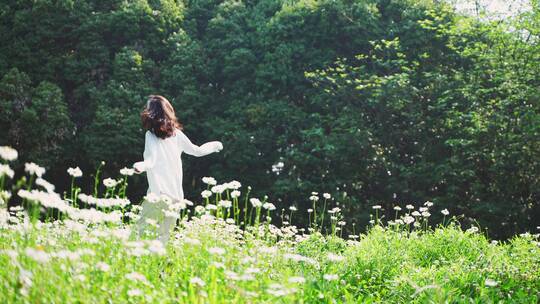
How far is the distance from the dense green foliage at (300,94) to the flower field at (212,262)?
6.47 metres

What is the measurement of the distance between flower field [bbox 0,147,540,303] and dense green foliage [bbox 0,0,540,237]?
647cm

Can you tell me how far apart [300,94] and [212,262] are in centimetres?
1288

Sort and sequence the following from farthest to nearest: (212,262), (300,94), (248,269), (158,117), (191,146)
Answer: (300,94) < (191,146) < (158,117) < (212,262) < (248,269)

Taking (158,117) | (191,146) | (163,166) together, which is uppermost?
(158,117)

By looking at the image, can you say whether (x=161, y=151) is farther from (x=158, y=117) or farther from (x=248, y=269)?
(x=248, y=269)

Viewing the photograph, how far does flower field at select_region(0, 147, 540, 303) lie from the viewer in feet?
10.5

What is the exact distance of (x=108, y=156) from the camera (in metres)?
15.2

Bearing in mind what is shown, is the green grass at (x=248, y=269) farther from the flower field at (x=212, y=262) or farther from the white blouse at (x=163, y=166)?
the white blouse at (x=163, y=166)

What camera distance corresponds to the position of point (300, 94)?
16.3 meters

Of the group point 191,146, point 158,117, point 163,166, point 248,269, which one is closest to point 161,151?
point 163,166

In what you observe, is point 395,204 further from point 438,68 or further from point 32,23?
point 32,23

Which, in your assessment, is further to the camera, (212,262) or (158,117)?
(158,117)

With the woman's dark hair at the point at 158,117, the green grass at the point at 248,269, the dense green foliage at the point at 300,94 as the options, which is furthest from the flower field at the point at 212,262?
the dense green foliage at the point at 300,94

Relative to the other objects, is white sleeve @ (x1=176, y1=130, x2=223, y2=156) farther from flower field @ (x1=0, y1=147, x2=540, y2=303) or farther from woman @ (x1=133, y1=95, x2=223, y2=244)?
flower field @ (x1=0, y1=147, x2=540, y2=303)
